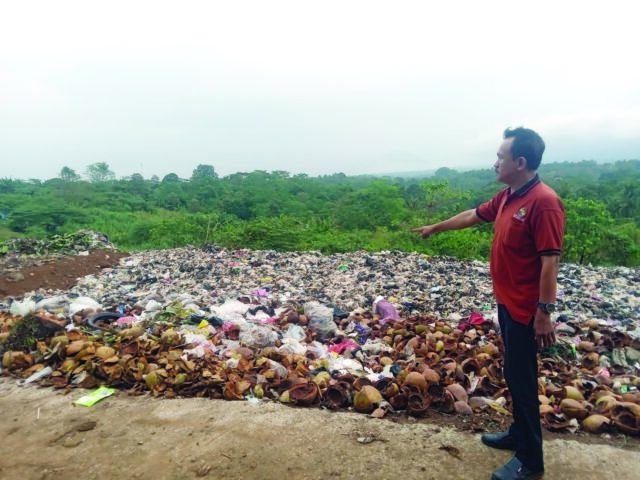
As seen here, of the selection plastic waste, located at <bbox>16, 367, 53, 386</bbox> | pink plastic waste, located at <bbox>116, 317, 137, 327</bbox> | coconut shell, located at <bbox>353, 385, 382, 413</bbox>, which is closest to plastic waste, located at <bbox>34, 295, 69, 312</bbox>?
pink plastic waste, located at <bbox>116, 317, 137, 327</bbox>

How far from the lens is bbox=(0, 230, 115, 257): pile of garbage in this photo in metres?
9.94

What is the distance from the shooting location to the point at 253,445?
2.52 meters

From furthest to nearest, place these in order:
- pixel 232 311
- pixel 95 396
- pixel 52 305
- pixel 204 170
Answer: pixel 204 170
pixel 52 305
pixel 232 311
pixel 95 396

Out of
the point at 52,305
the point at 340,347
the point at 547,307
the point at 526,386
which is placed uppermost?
the point at 547,307

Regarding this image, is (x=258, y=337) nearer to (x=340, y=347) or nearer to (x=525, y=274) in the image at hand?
(x=340, y=347)

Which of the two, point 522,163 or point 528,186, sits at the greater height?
point 522,163

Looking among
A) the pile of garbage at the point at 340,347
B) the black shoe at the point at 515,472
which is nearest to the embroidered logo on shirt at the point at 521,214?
the black shoe at the point at 515,472

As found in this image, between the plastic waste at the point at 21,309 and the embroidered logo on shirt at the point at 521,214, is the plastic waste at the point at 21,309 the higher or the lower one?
the lower one

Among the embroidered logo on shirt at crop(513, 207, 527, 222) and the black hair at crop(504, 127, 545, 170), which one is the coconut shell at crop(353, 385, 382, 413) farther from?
the black hair at crop(504, 127, 545, 170)

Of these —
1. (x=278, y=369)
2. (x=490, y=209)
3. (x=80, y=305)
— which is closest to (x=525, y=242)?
(x=490, y=209)

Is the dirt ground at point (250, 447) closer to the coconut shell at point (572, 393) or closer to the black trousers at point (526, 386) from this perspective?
the black trousers at point (526, 386)

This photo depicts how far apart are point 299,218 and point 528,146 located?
629 inches

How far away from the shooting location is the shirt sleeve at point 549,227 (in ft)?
6.48

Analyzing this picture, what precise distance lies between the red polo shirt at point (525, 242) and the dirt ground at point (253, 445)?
91 centimetres
